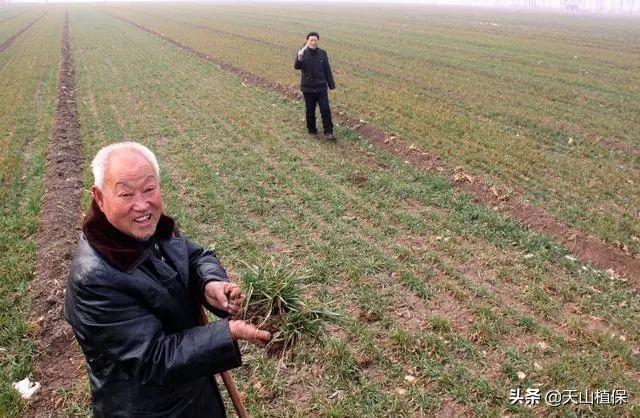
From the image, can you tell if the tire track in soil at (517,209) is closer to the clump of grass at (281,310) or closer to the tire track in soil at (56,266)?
the clump of grass at (281,310)

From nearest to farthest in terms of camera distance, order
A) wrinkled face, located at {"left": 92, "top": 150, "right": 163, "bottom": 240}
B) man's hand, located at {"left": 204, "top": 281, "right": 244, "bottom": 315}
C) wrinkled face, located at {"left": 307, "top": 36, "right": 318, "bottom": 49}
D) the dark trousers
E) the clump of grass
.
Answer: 1. wrinkled face, located at {"left": 92, "top": 150, "right": 163, "bottom": 240}
2. man's hand, located at {"left": 204, "top": 281, "right": 244, "bottom": 315}
3. the clump of grass
4. wrinkled face, located at {"left": 307, "top": 36, "right": 318, "bottom": 49}
5. the dark trousers

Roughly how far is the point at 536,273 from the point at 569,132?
716 cm

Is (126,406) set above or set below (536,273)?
above

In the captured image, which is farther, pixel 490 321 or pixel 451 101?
pixel 451 101

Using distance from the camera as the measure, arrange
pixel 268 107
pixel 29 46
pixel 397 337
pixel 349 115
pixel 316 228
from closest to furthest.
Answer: pixel 397 337
pixel 316 228
pixel 349 115
pixel 268 107
pixel 29 46

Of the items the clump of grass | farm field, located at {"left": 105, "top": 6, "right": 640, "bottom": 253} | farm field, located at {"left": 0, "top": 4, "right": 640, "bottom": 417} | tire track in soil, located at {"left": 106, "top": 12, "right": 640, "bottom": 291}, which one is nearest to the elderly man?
the clump of grass

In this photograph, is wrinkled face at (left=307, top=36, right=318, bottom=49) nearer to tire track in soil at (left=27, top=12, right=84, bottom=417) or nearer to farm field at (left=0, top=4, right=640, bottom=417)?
farm field at (left=0, top=4, right=640, bottom=417)

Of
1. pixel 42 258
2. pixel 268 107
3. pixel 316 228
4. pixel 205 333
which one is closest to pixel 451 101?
pixel 268 107

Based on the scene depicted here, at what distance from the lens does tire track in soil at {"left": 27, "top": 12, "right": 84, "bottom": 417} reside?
4.39m

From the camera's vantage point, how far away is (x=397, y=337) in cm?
471

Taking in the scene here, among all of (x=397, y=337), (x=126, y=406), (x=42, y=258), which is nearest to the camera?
(x=126, y=406)

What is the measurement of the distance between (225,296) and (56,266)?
470 centimetres

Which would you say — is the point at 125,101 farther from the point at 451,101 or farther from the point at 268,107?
the point at 451,101

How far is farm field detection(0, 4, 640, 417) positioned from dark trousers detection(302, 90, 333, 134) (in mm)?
431
